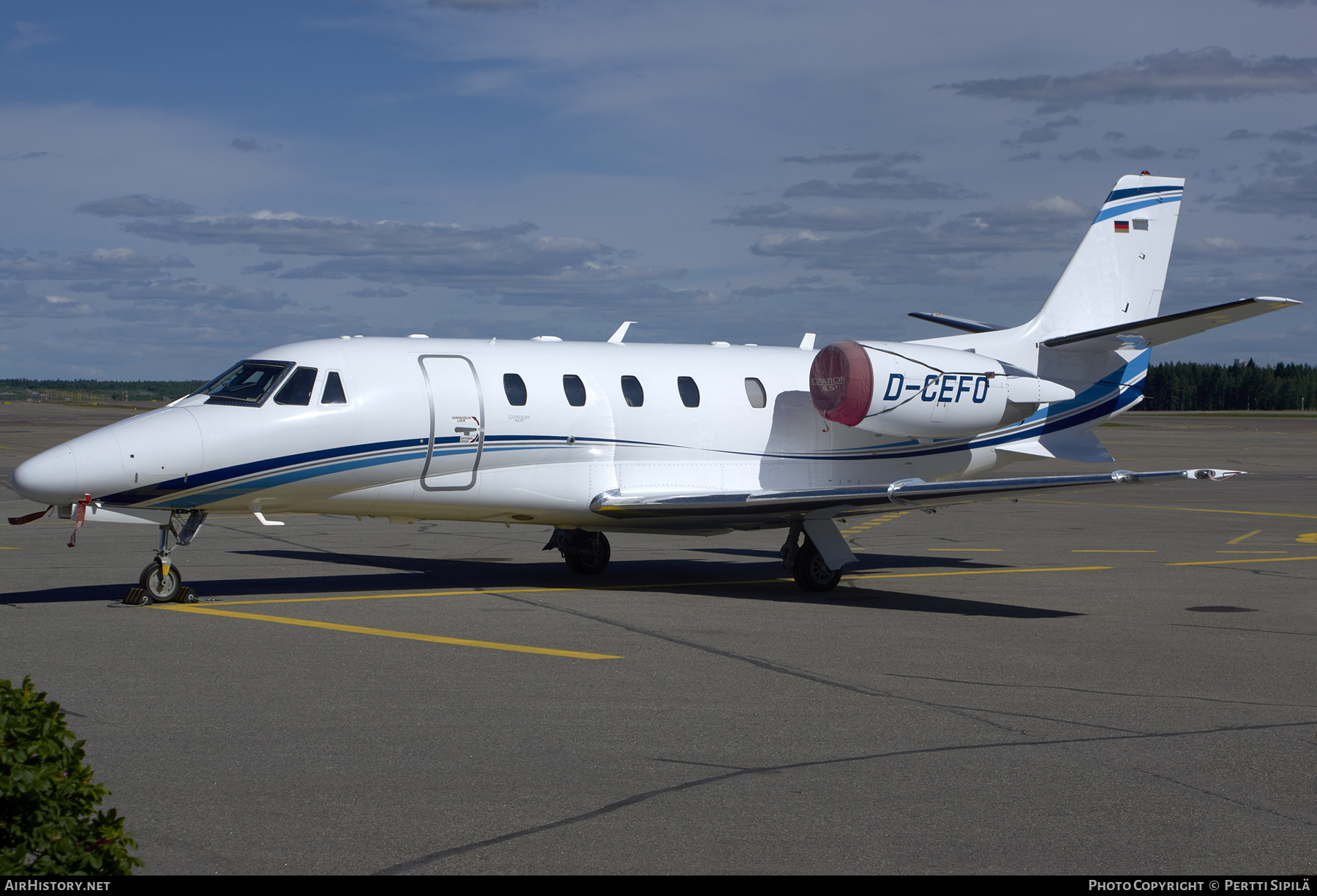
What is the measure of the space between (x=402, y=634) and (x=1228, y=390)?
170 metres

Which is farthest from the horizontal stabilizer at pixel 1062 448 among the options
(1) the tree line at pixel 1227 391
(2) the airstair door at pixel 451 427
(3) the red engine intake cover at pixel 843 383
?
(1) the tree line at pixel 1227 391

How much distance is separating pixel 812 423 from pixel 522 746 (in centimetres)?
995

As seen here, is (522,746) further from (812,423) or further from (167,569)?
(812,423)

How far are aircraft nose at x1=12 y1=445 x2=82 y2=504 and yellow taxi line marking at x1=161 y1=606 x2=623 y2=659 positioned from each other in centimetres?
166

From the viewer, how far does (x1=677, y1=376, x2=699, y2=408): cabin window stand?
1608 cm

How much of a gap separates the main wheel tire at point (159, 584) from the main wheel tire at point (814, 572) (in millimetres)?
7650

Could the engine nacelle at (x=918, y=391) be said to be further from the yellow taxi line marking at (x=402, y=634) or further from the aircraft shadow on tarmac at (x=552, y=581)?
the yellow taxi line marking at (x=402, y=634)

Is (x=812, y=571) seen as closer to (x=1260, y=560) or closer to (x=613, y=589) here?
(x=613, y=589)

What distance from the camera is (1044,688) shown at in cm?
977

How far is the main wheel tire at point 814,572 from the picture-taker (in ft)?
51.1

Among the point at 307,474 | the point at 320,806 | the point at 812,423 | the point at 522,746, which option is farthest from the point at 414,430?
the point at 320,806

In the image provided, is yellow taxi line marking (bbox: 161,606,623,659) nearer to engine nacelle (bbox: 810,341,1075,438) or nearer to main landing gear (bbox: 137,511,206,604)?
main landing gear (bbox: 137,511,206,604)

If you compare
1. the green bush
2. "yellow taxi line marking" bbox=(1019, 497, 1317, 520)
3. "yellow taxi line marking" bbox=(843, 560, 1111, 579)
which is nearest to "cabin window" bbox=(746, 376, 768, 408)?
"yellow taxi line marking" bbox=(843, 560, 1111, 579)

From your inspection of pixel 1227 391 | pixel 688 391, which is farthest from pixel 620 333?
pixel 1227 391
